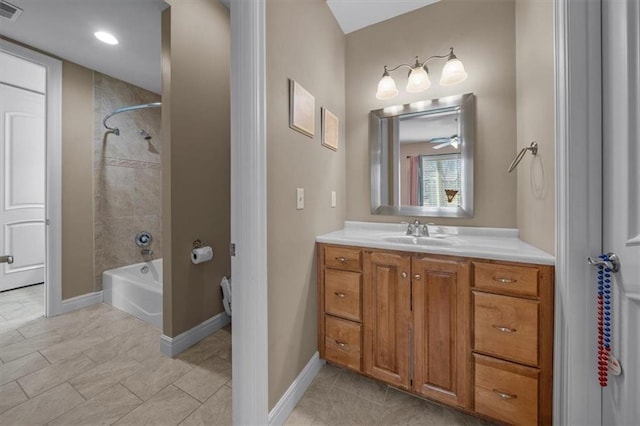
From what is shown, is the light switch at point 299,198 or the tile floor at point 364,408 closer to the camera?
the tile floor at point 364,408

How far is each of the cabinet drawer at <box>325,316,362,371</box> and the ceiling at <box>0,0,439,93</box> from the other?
2.24m

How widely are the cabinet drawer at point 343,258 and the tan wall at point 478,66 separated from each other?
63 cm

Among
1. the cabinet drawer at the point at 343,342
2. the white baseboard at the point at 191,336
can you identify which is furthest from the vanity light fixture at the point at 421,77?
the white baseboard at the point at 191,336

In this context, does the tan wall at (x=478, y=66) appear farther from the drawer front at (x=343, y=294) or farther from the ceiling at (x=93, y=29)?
the ceiling at (x=93, y=29)

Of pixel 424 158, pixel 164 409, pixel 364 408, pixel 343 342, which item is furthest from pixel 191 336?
pixel 424 158

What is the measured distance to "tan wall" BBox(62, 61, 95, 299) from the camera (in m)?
2.39

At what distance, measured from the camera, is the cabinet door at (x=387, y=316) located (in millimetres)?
1343

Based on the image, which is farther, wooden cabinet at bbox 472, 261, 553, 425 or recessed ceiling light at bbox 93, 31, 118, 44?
recessed ceiling light at bbox 93, 31, 118, 44

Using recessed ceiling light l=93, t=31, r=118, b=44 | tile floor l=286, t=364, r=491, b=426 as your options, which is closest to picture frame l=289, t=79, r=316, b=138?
tile floor l=286, t=364, r=491, b=426

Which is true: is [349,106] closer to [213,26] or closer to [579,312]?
[213,26]

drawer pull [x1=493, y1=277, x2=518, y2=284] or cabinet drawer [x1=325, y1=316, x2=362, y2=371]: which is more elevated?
drawer pull [x1=493, y1=277, x2=518, y2=284]

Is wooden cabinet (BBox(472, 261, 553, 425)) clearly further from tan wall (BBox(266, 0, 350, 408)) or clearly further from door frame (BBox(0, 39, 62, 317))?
door frame (BBox(0, 39, 62, 317))

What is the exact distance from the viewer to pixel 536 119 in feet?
4.00

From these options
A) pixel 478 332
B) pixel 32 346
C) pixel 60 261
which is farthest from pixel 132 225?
pixel 478 332
